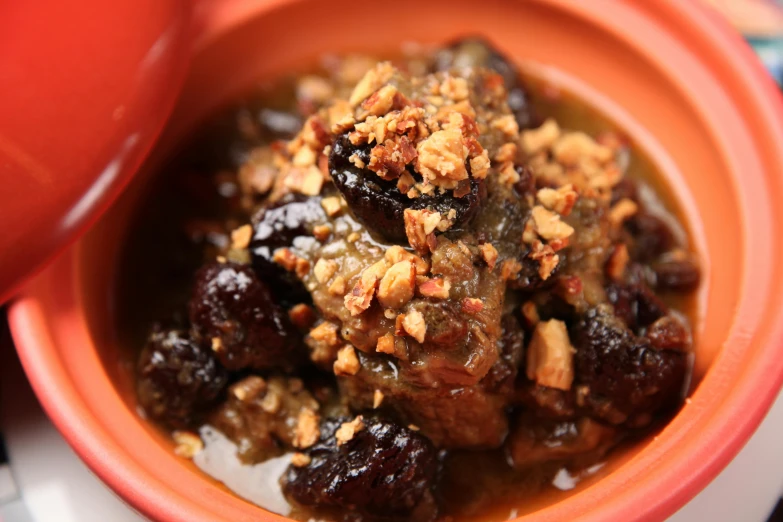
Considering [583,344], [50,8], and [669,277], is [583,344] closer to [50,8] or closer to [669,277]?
[669,277]

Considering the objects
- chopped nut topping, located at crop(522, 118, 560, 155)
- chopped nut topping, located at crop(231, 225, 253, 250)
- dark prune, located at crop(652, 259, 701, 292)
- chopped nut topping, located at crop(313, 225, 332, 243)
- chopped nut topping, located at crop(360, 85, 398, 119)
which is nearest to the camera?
chopped nut topping, located at crop(360, 85, 398, 119)

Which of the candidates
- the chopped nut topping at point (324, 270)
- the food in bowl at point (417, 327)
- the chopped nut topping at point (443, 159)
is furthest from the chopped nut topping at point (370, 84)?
the chopped nut topping at point (324, 270)

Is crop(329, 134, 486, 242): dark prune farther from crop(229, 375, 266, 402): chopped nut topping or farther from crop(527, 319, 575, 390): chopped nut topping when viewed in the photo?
crop(229, 375, 266, 402): chopped nut topping

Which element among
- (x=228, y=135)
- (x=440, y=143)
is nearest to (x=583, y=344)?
(x=440, y=143)

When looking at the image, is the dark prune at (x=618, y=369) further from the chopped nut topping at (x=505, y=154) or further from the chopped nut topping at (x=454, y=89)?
the chopped nut topping at (x=454, y=89)

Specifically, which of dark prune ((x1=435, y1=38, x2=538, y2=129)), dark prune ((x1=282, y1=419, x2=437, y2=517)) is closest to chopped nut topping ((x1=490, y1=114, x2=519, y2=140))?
dark prune ((x1=435, y1=38, x2=538, y2=129))
